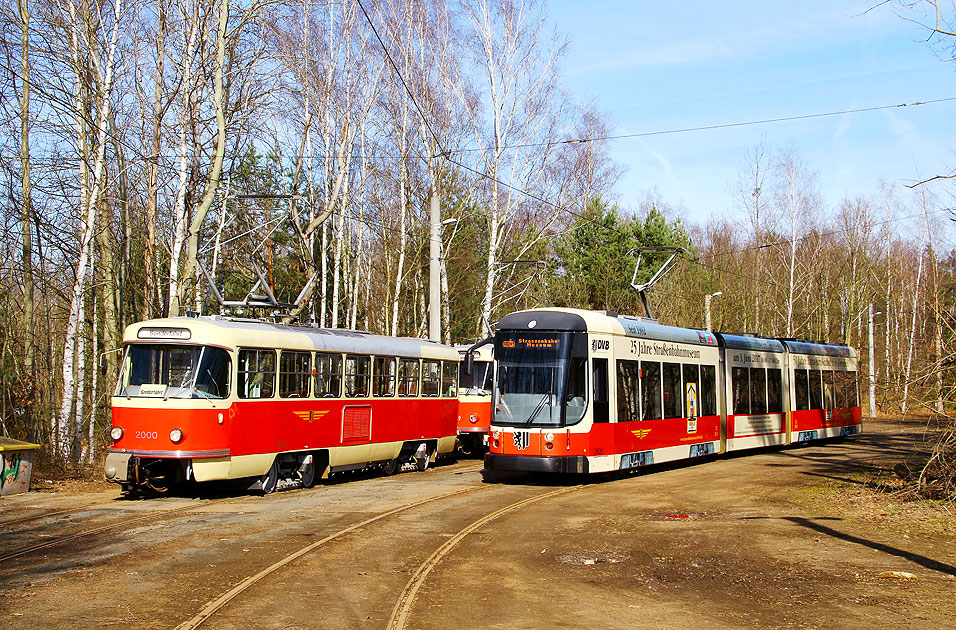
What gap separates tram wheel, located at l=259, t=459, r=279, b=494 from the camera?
54.6 feet

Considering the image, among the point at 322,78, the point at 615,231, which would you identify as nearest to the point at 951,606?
the point at 322,78

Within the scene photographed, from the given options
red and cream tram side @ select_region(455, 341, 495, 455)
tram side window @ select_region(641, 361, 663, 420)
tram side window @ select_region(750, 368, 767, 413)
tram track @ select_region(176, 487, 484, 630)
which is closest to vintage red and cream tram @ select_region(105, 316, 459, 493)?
tram track @ select_region(176, 487, 484, 630)

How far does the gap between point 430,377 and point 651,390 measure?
5.16 m

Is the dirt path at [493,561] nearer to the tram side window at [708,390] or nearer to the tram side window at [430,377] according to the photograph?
the tram side window at [430,377]

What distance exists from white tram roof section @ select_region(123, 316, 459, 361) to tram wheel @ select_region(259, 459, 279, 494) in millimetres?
2134

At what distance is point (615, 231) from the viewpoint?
46.6 metres

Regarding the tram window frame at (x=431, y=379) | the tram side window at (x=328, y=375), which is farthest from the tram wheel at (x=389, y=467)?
the tram side window at (x=328, y=375)

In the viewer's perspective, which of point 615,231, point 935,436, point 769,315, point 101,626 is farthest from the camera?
point 769,315

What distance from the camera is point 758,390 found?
25.2 meters

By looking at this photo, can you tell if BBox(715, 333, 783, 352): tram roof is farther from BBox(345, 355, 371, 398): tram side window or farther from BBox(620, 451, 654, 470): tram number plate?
BBox(345, 355, 371, 398): tram side window

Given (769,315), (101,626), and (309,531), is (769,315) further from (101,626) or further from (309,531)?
(101,626)

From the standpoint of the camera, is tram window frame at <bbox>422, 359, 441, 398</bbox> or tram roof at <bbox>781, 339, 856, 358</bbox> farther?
tram roof at <bbox>781, 339, 856, 358</bbox>

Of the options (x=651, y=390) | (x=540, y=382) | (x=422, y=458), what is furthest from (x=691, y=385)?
(x=422, y=458)

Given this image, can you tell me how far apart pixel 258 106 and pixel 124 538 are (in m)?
13.3
